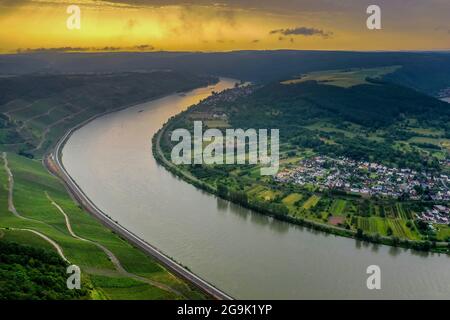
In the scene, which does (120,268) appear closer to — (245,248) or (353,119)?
(245,248)

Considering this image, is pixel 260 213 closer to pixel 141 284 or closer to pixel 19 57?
pixel 141 284

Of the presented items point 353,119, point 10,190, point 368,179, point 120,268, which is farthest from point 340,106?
point 120,268

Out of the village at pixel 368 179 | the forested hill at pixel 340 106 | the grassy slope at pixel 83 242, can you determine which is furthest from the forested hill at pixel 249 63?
the grassy slope at pixel 83 242

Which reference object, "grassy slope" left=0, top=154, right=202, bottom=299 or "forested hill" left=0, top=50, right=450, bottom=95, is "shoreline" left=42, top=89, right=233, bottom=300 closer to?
"grassy slope" left=0, top=154, right=202, bottom=299

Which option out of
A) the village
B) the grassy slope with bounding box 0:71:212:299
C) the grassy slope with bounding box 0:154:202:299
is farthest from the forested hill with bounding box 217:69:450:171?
the grassy slope with bounding box 0:154:202:299

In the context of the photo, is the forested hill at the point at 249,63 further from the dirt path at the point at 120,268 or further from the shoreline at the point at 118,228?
the dirt path at the point at 120,268

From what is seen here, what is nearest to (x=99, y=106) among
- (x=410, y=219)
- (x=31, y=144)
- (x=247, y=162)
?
(x=31, y=144)
